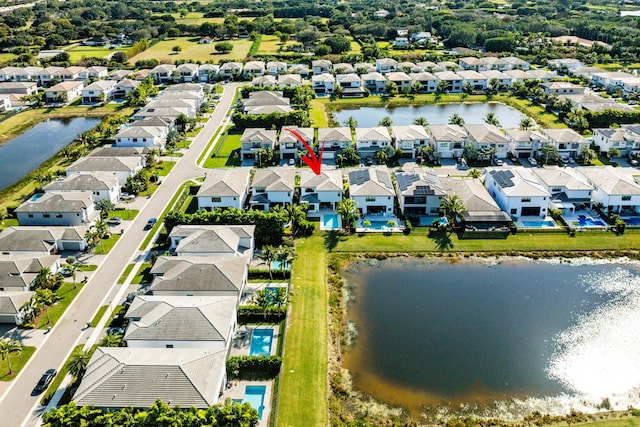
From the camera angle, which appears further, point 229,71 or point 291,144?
point 229,71

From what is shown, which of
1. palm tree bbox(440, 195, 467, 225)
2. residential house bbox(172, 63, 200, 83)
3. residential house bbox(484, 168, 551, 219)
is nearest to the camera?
palm tree bbox(440, 195, 467, 225)

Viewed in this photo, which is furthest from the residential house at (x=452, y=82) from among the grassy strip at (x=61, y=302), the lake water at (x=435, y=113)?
the grassy strip at (x=61, y=302)

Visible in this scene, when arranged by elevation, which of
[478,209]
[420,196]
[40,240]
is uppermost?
[420,196]

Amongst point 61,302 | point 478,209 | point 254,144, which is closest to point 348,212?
point 478,209

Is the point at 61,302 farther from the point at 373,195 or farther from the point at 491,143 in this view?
the point at 491,143

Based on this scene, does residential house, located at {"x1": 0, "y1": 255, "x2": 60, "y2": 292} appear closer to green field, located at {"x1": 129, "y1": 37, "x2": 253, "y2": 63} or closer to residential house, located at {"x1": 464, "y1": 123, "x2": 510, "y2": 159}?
residential house, located at {"x1": 464, "y1": 123, "x2": 510, "y2": 159}

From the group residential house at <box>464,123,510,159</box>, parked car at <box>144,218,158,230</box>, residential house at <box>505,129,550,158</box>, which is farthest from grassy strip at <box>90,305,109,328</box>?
residential house at <box>505,129,550,158</box>

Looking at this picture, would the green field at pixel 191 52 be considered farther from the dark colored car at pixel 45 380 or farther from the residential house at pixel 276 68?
the dark colored car at pixel 45 380
